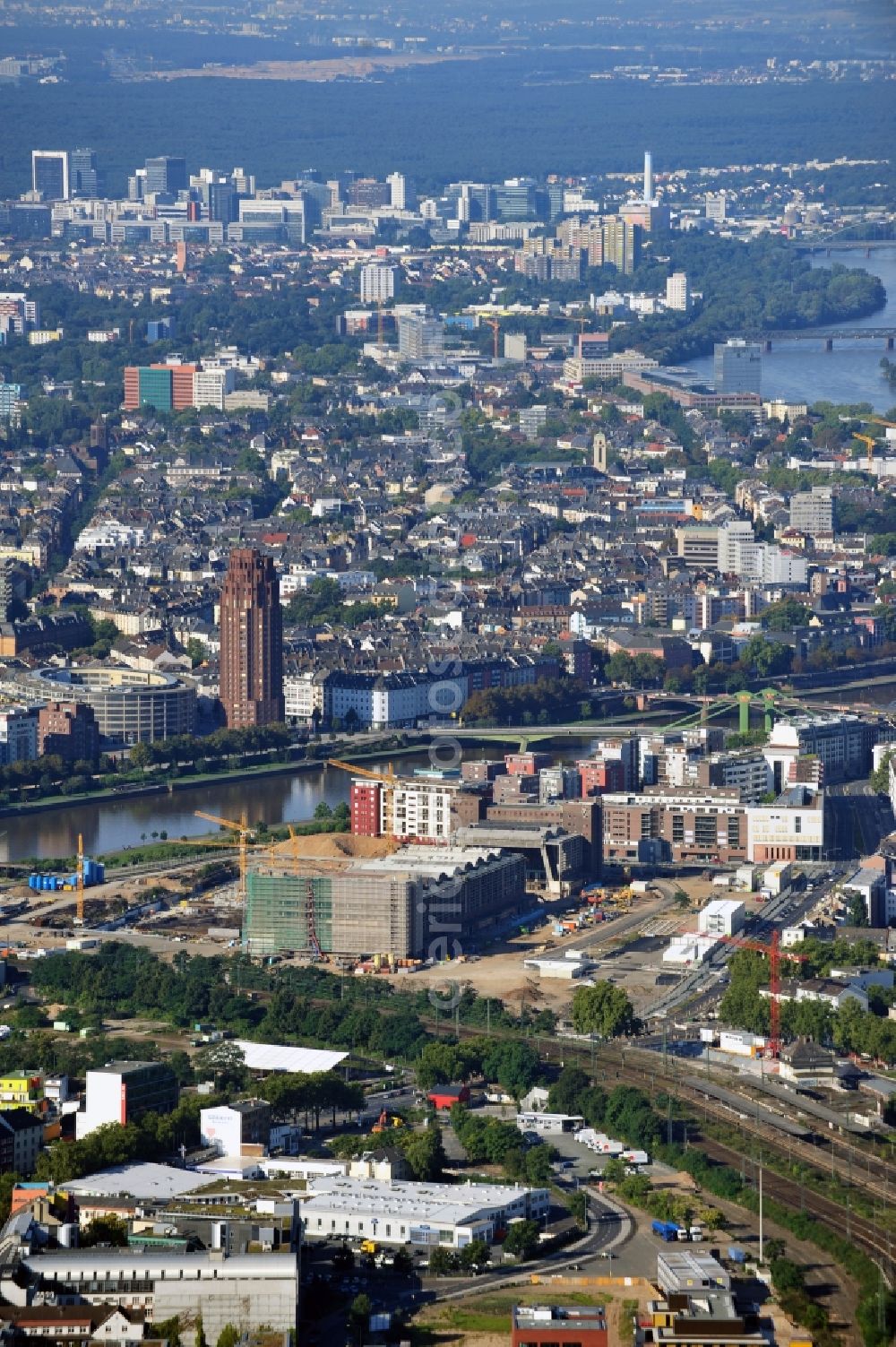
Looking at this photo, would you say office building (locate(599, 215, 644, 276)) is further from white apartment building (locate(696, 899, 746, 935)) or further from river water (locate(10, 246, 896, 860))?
white apartment building (locate(696, 899, 746, 935))

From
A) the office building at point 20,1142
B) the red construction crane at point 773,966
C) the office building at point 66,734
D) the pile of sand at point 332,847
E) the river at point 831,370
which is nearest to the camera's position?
the office building at point 20,1142

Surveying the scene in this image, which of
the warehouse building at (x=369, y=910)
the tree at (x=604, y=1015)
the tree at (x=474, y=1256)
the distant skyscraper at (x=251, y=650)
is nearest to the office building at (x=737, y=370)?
the distant skyscraper at (x=251, y=650)

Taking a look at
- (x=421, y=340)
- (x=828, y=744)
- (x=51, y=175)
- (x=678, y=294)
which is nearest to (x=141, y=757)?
(x=828, y=744)

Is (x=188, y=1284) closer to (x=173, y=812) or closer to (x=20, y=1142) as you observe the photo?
(x=20, y=1142)

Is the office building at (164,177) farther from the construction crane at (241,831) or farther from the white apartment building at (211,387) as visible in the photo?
the construction crane at (241,831)

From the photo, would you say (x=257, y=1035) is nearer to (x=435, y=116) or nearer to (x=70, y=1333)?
(x=70, y=1333)

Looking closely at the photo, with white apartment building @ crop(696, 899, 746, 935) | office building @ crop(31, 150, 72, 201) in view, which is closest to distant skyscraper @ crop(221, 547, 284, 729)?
white apartment building @ crop(696, 899, 746, 935)
